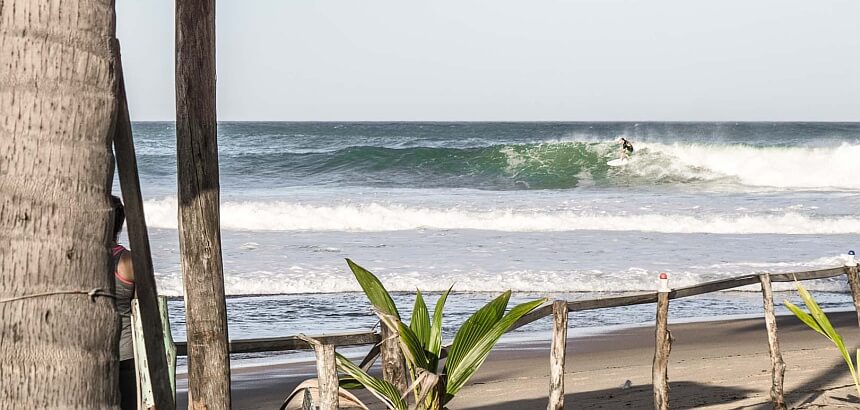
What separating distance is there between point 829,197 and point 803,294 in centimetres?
2120

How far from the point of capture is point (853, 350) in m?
8.27

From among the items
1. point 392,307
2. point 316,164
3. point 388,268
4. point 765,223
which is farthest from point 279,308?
point 316,164

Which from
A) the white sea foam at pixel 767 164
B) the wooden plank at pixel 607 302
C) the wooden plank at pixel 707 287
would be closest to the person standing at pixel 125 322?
the wooden plank at pixel 607 302

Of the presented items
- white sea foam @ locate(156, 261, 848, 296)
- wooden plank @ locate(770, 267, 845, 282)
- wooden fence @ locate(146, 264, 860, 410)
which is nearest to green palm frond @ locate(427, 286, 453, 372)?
wooden fence @ locate(146, 264, 860, 410)

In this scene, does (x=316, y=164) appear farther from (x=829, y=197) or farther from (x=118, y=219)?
(x=118, y=219)

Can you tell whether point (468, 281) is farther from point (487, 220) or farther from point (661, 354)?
point (487, 220)

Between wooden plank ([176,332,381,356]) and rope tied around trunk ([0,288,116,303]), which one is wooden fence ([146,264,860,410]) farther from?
rope tied around trunk ([0,288,116,303])

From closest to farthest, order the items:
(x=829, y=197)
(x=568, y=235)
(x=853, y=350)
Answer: (x=853, y=350) < (x=568, y=235) < (x=829, y=197)

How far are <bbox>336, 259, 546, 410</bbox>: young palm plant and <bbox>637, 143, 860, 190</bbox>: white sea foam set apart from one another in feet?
88.0

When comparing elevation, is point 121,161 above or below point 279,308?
above

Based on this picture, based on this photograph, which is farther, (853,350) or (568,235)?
(568,235)

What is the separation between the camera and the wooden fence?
13.1 ft

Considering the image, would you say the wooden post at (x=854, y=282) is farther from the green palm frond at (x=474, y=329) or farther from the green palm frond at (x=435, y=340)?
the green palm frond at (x=435, y=340)

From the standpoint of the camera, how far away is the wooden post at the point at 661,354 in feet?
18.8
